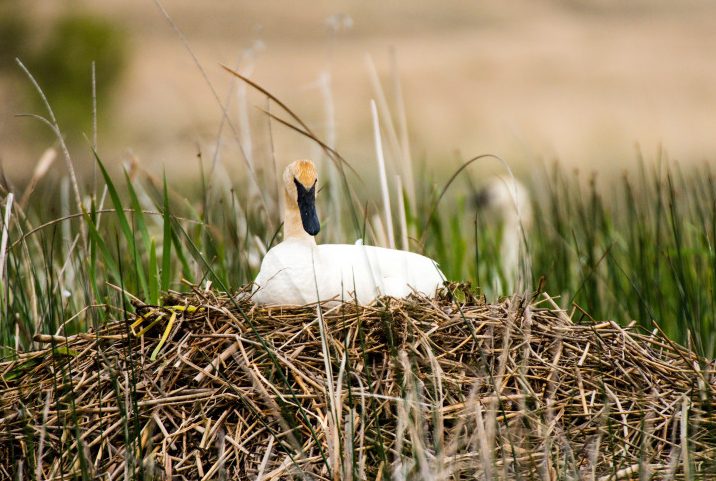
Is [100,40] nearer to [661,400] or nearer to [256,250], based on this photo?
[256,250]

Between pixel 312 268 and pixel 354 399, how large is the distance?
0.79 m

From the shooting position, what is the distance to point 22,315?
4.42 meters

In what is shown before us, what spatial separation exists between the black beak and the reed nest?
0.36m

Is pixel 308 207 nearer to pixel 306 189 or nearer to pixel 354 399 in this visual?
pixel 306 189

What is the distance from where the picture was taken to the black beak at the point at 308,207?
3.83 meters

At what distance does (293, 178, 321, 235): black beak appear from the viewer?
3834mm

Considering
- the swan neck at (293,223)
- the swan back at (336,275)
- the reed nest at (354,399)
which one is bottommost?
the reed nest at (354,399)

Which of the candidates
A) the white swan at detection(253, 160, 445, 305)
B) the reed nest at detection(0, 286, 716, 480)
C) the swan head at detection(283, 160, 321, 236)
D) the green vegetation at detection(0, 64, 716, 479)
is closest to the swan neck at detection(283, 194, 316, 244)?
the white swan at detection(253, 160, 445, 305)

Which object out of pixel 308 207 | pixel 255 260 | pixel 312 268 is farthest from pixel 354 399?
pixel 255 260

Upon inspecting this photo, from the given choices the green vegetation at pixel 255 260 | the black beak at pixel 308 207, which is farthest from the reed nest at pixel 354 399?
the green vegetation at pixel 255 260

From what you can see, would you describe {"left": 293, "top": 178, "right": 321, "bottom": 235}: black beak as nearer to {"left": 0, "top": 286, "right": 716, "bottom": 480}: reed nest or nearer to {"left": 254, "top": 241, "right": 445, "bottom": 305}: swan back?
{"left": 254, "top": 241, "right": 445, "bottom": 305}: swan back

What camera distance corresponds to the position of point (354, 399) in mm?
3244

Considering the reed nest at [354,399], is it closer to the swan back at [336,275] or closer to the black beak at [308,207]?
the swan back at [336,275]

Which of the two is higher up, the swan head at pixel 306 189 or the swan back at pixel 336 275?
the swan head at pixel 306 189
